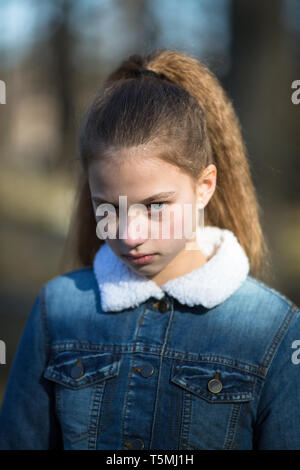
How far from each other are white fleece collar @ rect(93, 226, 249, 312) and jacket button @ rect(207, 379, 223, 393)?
0.19m

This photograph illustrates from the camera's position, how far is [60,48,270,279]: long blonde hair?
1.30m

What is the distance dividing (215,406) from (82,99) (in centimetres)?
319

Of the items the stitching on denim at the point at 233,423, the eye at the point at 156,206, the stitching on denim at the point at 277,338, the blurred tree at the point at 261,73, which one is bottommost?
the stitching on denim at the point at 233,423

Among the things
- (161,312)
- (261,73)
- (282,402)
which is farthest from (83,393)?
(261,73)

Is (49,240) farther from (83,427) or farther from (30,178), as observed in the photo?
(83,427)

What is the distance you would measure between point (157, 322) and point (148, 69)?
0.69 meters

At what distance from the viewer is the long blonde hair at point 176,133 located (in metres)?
1.30

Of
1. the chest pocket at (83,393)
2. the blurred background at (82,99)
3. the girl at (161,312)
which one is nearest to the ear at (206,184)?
the girl at (161,312)

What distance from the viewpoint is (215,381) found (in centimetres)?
137

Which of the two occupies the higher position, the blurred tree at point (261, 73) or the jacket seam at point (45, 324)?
the blurred tree at point (261, 73)

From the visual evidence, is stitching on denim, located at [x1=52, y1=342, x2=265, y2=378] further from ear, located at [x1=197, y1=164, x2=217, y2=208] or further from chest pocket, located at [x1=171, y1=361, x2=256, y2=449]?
ear, located at [x1=197, y1=164, x2=217, y2=208]

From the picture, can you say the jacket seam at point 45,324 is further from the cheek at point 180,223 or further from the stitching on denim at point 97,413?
the cheek at point 180,223

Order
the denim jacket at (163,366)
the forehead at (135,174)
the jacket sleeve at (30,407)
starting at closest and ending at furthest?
the forehead at (135,174), the denim jacket at (163,366), the jacket sleeve at (30,407)
